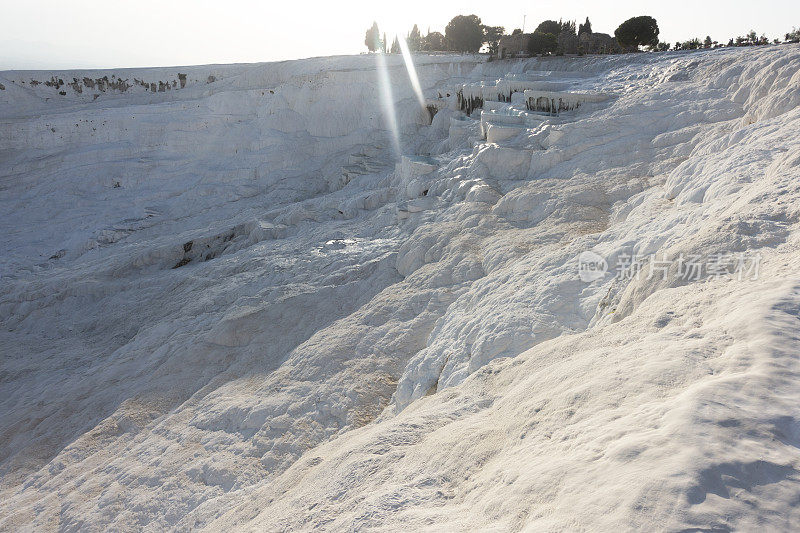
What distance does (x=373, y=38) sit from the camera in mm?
46969

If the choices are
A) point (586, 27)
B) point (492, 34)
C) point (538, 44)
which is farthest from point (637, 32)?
point (492, 34)

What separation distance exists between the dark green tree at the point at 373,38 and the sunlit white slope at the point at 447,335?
2834 centimetres

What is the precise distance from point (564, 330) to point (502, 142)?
9128mm

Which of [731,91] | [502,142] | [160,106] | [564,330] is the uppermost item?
[160,106]

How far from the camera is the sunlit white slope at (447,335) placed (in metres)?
2.86

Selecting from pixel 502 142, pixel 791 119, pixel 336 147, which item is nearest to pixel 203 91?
pixel 336 147

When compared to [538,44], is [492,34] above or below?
above

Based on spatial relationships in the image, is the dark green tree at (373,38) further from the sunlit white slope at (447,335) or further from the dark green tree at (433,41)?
the sunlit white slope at (447,335)

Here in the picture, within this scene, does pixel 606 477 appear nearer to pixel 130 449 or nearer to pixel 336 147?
pixel 130 449

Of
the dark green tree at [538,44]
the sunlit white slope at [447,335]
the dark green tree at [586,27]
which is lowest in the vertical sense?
the sunlit white slope at [447,335]

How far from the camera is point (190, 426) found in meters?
8.20

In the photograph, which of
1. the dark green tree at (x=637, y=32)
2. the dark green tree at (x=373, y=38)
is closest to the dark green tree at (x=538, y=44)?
the dark green tree at (x=637, y=32)

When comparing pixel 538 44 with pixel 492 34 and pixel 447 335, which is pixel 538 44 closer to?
pixel 492 34

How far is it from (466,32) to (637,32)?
17.3m
